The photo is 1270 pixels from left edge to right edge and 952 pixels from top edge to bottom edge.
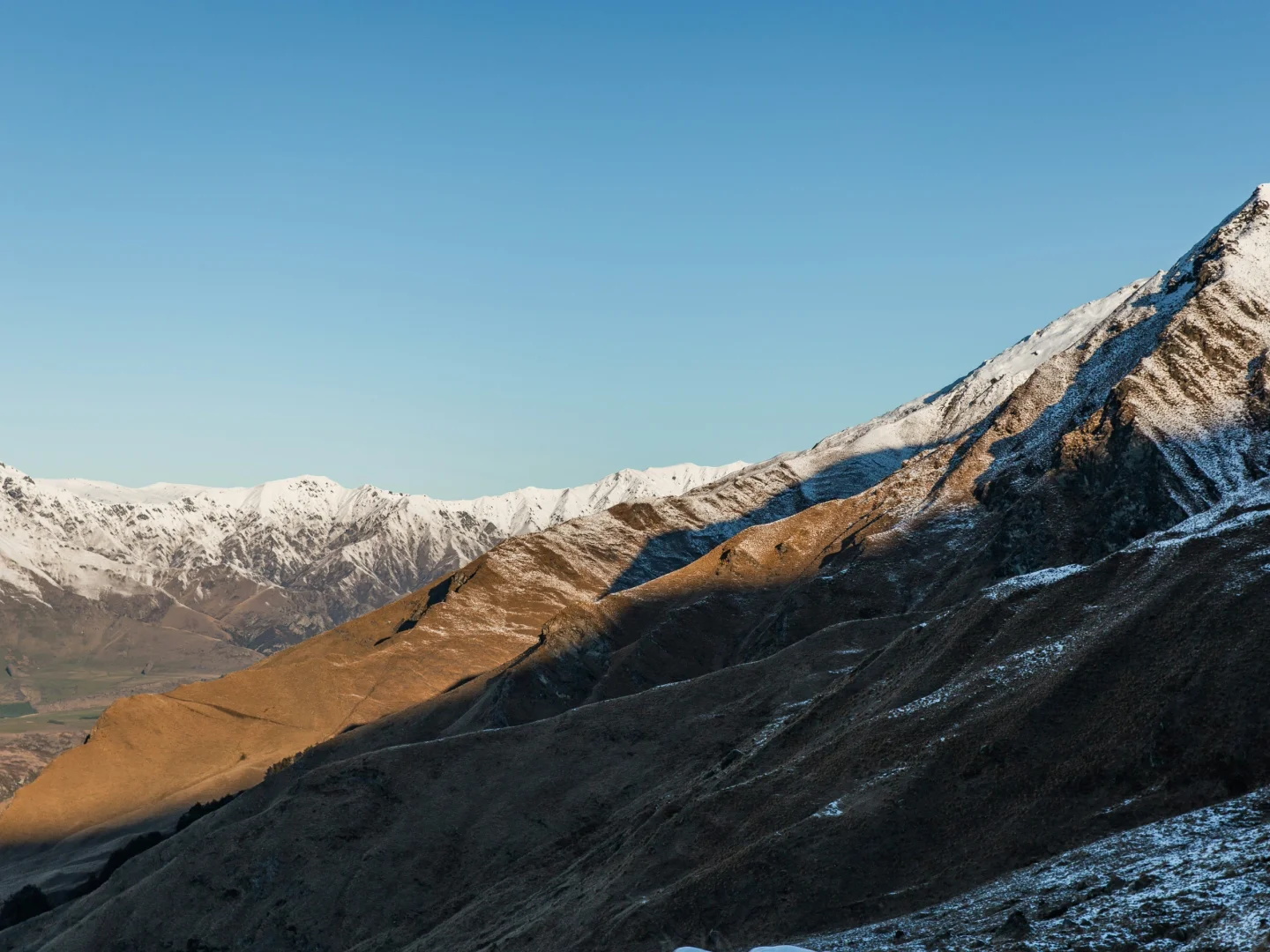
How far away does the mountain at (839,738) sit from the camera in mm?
52625

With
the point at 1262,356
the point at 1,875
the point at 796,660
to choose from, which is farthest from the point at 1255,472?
the point at 1,875

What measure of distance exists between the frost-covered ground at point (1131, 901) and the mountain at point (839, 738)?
798mm

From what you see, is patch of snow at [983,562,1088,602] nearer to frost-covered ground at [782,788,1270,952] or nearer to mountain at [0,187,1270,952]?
mountain at [0,187,1270,952]

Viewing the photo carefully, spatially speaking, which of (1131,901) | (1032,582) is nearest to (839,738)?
(1032,582)

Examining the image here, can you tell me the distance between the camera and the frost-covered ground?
3434 cm

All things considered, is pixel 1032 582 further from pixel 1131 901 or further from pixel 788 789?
pixel 1131 901

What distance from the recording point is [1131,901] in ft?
123

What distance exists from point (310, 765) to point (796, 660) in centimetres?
8874

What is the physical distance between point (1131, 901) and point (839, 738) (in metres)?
33.0

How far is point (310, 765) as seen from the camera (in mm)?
164500

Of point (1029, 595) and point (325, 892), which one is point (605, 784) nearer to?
point (325, 892)

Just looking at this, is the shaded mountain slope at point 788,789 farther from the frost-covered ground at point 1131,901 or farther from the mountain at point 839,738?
the frost-covered ground at point 1131,901

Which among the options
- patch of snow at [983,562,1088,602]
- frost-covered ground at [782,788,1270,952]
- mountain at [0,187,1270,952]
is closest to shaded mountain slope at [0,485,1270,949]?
mountain at [0,187,1270,952]

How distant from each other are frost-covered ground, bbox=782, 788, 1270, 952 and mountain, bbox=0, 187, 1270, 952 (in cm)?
80
